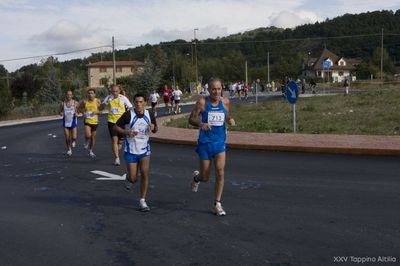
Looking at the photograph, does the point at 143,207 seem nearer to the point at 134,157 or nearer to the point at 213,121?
the point at 134,157

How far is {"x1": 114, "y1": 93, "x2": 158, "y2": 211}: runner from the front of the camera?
7.39 metres

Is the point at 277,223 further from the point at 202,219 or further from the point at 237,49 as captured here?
the point at 237,49

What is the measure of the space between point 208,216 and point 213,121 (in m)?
1.22

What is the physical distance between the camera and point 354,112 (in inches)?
850

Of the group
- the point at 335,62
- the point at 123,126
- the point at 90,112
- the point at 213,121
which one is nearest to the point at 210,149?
the point at 213,121

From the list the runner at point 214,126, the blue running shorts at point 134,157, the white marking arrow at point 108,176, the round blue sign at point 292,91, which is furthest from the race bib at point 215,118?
the round blue sign at point 292,91

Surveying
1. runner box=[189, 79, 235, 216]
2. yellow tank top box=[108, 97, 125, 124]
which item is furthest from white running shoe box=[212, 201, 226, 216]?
yellow tank top box=[108, 97, 125, 124]

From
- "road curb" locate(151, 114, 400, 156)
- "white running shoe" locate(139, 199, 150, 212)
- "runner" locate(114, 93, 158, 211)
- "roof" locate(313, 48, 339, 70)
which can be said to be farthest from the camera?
"roof" locate(313, 48, 339, 70)

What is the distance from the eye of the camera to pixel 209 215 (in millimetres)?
6965

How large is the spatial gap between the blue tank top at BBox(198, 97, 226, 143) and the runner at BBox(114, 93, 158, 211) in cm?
93

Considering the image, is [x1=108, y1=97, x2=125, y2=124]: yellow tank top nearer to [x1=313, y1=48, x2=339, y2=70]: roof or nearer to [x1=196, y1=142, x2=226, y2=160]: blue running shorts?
[x1=196, y1=142, x2=226, y2=160]: blue running shorts

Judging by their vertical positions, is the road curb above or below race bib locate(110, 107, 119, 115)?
below

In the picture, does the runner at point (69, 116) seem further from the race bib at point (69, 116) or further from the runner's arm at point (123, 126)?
the runner's arm at point (123, 126)

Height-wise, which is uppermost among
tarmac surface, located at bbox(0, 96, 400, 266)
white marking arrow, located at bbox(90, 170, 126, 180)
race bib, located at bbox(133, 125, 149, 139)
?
race bib, located at bbox(133, 125, 149, 139)
